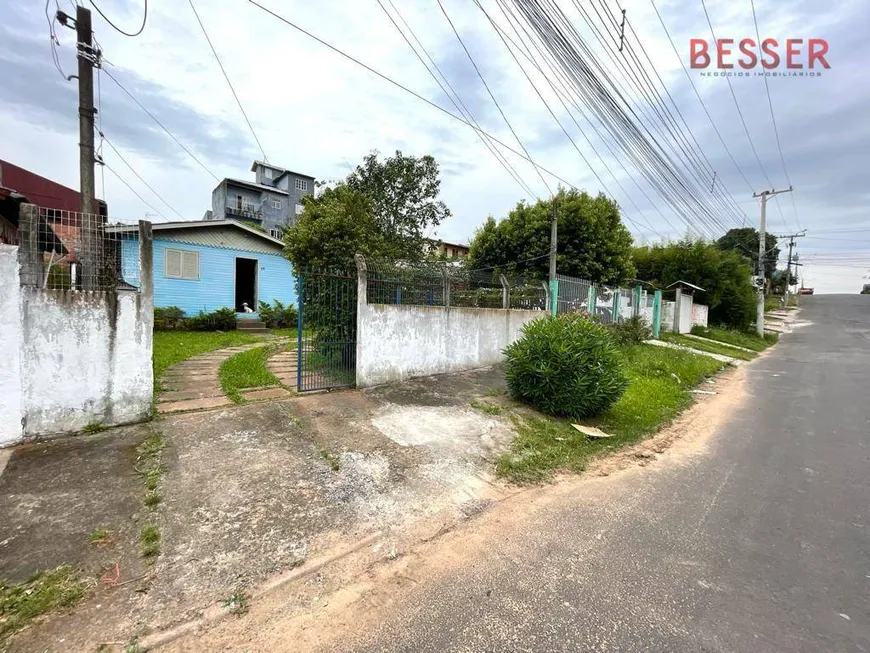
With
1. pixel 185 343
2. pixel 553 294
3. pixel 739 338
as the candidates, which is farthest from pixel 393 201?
pixel 739 338

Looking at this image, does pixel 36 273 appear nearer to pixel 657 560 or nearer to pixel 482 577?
pixel 482 577

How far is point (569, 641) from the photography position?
2041 millimetres

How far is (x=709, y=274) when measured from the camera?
74.5 ft

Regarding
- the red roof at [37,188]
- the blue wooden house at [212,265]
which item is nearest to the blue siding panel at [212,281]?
the blue wooden house at [212,265]

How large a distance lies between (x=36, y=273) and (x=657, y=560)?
19.7ft

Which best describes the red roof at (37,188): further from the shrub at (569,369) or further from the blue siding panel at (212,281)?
the shrub at (569,369)

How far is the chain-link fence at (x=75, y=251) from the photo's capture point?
384cm

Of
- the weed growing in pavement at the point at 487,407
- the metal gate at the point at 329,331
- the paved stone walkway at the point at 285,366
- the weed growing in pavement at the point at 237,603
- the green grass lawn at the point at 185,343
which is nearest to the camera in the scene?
the weed growing in pavement at the point at 237,603

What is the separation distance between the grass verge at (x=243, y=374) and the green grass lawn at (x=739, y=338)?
20299 mm

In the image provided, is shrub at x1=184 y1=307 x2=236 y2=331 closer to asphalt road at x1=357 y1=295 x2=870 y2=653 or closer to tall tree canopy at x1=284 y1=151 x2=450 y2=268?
tall tree canopy at x1=284 y1=151 x2=450 y2=268

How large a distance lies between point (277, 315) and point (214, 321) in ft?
7.44

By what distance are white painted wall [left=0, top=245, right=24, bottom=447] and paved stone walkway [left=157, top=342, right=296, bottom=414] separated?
1.31 m

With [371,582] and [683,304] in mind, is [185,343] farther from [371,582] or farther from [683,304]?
[683,304]

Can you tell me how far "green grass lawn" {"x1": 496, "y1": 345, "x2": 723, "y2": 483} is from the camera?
4.40 m
